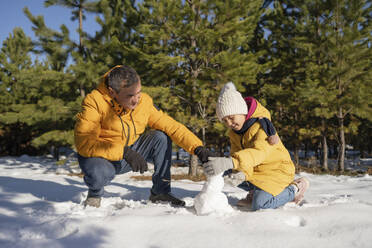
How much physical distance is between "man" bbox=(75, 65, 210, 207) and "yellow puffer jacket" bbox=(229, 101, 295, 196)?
33 cm

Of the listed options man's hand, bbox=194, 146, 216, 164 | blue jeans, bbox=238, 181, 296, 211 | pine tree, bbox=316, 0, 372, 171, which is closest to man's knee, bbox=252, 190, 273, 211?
blue jeans, bbox=238, 181, 296, 211

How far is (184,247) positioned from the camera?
4.52 ft

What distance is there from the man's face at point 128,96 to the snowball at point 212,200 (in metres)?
0.93

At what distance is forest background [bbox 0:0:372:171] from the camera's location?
628 cm

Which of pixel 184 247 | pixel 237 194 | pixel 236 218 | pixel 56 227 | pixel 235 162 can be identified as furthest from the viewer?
pixel 237 194

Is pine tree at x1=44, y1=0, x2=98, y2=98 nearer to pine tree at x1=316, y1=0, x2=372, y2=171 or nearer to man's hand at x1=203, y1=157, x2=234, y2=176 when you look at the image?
man's hand at x1=203, y1=157, x2=234, y2=176

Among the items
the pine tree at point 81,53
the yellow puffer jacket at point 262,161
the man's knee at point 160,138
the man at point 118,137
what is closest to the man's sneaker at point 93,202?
the man at point 118,137

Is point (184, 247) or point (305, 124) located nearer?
point (184, 247)

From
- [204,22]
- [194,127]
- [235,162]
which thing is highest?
[204,22]

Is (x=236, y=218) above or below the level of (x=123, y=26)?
below

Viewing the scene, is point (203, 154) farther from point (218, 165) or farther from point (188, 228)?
point (188, 228)

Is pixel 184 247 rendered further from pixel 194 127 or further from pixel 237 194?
pixel 194 127

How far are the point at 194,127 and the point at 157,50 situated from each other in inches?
85.8

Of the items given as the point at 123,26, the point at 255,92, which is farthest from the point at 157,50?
the point at 255,92
